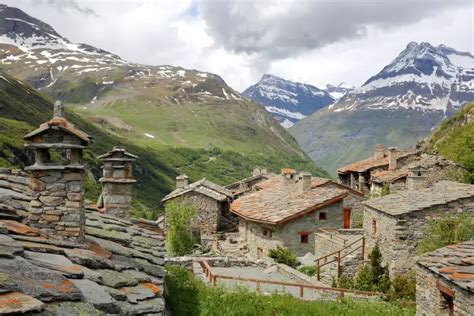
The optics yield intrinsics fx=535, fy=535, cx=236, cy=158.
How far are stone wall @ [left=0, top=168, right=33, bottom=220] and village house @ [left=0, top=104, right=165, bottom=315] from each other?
0.02m

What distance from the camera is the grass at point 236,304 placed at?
11489 mm

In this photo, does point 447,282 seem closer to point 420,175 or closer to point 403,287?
point 403,287

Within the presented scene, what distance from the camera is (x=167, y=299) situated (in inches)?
400

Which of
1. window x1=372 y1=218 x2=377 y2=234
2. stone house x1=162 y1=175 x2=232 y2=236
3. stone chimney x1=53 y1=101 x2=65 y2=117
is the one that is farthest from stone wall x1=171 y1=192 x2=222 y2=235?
stone chimney x1=53 y1=101 x2=65 y2=117

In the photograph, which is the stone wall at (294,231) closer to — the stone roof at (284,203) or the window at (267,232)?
the window at (267,232)

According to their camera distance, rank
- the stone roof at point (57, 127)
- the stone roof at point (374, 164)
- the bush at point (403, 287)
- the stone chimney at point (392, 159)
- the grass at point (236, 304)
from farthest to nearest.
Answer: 1. the stone roof at point (374, 164)
2. the stone chimney at point (392, 159)
3. the bush at point (403, 287)
4. the grass at point (236, 304)
5. the stone roof at point (57, 127)

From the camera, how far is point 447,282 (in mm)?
14016

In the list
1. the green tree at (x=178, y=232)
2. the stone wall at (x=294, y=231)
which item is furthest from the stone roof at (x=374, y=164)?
the green tree at (x=178, y=232)

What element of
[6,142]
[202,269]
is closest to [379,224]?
[202,269]

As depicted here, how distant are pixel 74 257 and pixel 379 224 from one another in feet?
71.1

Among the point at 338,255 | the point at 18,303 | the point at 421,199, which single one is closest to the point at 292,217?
the point at 338,255

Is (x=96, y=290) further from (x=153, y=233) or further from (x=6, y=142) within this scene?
(x=6, y=142)

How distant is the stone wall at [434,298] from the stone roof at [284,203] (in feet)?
59.0

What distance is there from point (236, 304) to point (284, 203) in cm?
2376
